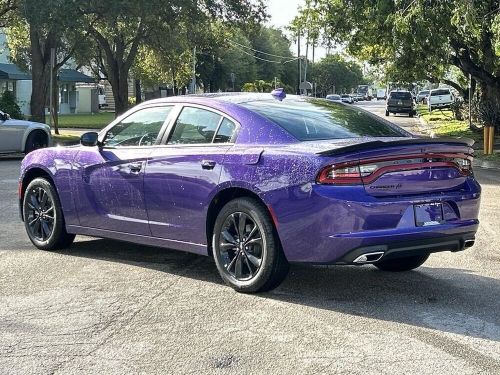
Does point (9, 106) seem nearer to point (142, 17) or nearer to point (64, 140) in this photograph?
point (64, 140)

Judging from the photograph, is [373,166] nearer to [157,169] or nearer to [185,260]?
[157,169]

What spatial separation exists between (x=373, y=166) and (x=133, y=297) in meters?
2.14

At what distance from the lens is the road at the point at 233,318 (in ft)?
13.7

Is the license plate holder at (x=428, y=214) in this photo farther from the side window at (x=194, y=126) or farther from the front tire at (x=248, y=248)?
the side window at (x=194, y=126)

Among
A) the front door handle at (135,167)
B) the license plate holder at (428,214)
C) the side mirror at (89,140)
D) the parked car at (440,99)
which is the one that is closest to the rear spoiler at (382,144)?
the license plate holder at (428,214)

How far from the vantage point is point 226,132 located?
593cm

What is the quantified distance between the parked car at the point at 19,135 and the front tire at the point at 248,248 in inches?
542

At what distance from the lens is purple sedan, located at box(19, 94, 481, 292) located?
16.8 ft

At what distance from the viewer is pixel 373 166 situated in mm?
5156

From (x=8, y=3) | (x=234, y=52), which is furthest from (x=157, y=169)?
(x=234, y=52)

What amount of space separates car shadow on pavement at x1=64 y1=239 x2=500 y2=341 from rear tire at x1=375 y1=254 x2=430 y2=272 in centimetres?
6

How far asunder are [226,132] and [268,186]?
818mm

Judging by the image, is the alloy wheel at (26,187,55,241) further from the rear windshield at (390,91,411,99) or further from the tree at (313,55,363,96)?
the tree at (313,55,363,96)

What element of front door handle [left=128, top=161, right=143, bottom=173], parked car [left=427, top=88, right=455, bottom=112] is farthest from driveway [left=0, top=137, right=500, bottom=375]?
parked car [left=427, top=88, right=455, bottom=112]
